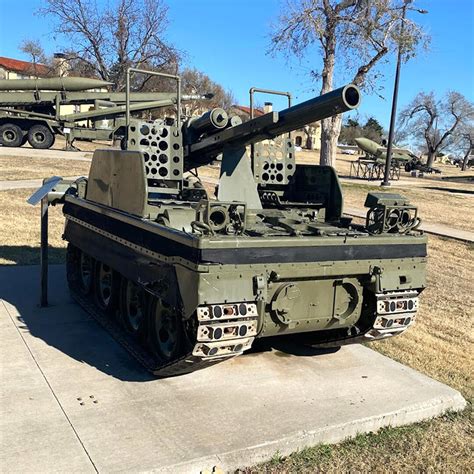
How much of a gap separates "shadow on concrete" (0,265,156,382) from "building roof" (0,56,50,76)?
44.5 m

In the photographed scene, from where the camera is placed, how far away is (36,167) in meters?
18.4

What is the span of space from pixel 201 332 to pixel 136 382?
0.99 metres

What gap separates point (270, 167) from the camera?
611cm

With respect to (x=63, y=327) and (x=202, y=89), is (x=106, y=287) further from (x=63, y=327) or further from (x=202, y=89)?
(x=202, y=89)

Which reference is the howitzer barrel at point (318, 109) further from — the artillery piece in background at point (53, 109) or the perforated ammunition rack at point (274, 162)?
the artillery piece in background at point (53, 109)

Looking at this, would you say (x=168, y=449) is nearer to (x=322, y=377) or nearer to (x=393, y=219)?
(x=322, y=377)

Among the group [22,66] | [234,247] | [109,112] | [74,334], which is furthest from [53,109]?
[22,66]

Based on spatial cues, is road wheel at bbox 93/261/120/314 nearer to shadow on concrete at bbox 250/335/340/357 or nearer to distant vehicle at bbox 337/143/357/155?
shadow on concrete at bbox 250/335/340/357

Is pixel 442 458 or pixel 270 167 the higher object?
pixel 270 167

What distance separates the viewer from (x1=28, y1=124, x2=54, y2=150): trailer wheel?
942 inches

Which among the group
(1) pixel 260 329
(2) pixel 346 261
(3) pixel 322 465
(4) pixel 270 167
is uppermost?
(4) pixel 270 167

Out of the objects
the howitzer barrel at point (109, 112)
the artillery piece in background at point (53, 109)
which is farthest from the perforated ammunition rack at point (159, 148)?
the artillery piece in background at point (53, 109)

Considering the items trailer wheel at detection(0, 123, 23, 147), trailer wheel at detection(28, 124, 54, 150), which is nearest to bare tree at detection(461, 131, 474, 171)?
trailer wheel at detection(28, 124, 54, 150)

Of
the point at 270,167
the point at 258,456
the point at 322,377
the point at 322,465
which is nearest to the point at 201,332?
the point at 258,456
